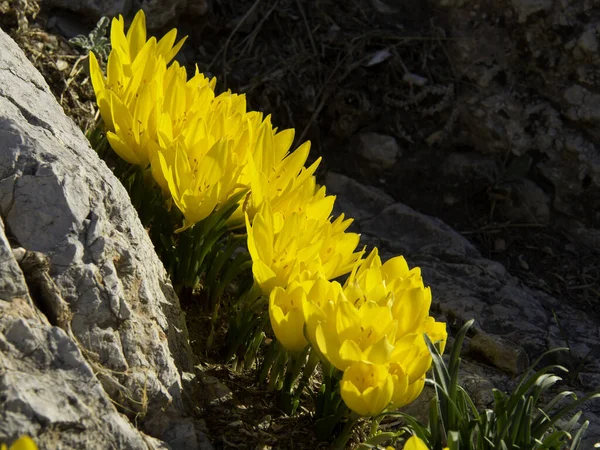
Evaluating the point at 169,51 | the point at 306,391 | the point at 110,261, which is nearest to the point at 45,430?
the point at 110,261

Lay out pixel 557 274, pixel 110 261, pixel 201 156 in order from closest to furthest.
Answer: pixel 110 261
pixel 201 156
pixel 557 274

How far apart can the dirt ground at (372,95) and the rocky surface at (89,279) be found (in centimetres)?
203

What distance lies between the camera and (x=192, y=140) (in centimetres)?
221

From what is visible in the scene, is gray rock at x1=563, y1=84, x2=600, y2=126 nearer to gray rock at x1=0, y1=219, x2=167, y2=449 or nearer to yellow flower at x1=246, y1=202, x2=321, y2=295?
yellow flower at x1=246, y1=202, x2=321, y2=295

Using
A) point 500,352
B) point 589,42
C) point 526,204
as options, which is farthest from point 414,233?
point 589,42

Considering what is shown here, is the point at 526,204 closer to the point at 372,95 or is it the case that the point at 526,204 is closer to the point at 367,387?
the point at 372,95

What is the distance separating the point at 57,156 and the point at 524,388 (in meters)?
1.28

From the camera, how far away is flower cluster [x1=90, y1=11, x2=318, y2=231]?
2150 mm

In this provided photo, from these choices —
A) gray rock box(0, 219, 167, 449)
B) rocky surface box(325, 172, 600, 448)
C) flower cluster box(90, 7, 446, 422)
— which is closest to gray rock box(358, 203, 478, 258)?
rocky surface box(325, 172, 600, 448)

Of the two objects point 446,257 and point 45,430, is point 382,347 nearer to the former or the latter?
point 45,430

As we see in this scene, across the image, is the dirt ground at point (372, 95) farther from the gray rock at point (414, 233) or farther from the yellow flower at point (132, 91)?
the yellow flower at point (132, 91)

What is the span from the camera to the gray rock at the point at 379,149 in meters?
4.05

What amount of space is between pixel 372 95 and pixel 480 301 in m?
1.30

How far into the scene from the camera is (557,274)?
3.80 m
